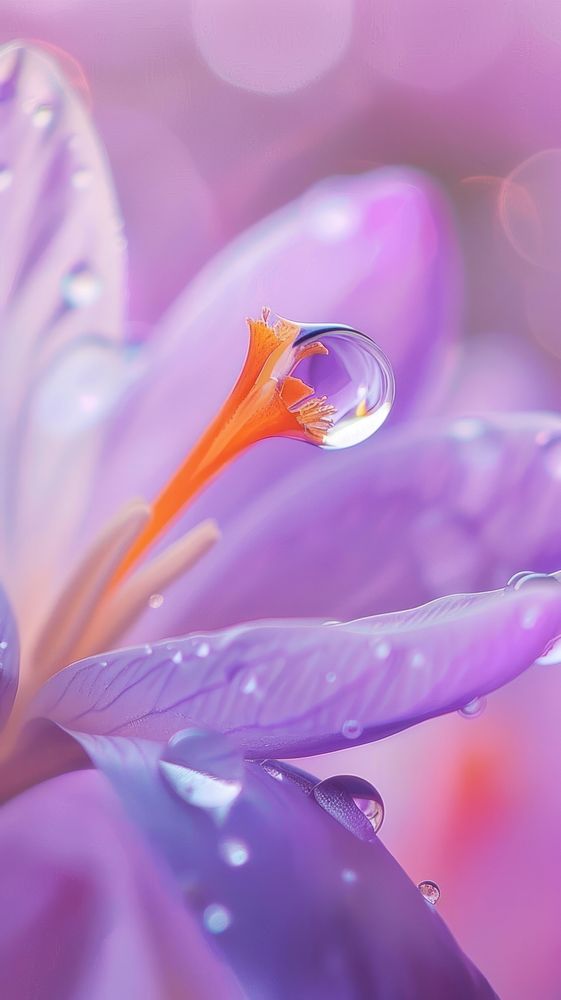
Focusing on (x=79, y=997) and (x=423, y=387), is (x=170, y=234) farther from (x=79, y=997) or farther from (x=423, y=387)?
(x=79, y=997)

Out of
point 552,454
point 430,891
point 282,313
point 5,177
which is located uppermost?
point 5,177

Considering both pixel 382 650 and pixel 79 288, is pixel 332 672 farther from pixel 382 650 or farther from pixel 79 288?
pixel 79 288

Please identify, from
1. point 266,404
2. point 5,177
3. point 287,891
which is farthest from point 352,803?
point 5,177

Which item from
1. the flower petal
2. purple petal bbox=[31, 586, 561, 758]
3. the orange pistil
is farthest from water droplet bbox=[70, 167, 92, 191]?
purple petal bbox=[31, 586, 561, 758]

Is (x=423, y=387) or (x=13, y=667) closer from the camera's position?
(x=13, y=667)

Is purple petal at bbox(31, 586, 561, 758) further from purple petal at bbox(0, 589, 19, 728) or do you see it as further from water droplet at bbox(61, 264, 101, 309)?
water droplet at bbox(61, 264, 101, 309)

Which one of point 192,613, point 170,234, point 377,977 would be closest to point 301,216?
point 170,234
